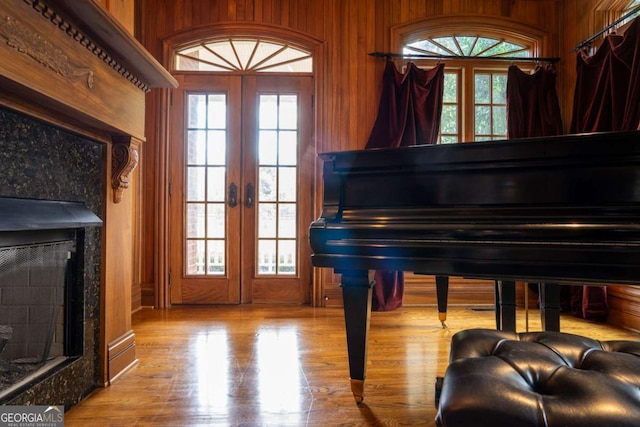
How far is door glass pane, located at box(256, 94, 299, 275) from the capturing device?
10.7 feet

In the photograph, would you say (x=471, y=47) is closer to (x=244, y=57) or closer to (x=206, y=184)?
(x=244, y=57)

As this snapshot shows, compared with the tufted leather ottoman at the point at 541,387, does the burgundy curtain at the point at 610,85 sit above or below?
above

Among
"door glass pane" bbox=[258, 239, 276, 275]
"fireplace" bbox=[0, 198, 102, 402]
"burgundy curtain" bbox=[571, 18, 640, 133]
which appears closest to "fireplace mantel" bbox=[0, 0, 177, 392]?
"fireplace" bbox=[0, 198, 102, 402]

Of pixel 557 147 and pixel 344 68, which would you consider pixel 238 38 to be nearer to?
pixel 344 68

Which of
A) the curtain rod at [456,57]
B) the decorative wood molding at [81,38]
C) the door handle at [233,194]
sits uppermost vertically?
the curtain rod at [456,57]

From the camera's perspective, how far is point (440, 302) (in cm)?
253

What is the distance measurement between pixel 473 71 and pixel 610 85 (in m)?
1.09

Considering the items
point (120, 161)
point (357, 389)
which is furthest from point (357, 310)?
point (120, 161)

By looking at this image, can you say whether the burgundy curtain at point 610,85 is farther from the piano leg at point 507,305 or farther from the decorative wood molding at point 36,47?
the decorative wood molding at point 36,47

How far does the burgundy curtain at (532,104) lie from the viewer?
3.07 meters

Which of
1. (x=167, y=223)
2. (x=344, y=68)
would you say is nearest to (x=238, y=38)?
(x=344, y=68)

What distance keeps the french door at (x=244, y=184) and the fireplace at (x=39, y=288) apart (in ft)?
5.67

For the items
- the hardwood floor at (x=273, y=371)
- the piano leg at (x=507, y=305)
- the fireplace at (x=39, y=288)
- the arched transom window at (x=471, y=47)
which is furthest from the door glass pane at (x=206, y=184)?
the piano leg at (x=507, y=305)

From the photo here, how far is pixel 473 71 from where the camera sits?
3303 millimetres
